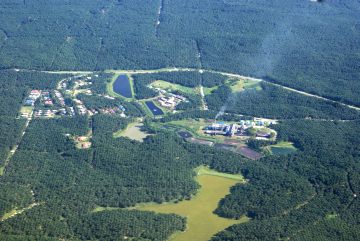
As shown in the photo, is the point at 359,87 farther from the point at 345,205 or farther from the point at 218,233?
the point at 218,233

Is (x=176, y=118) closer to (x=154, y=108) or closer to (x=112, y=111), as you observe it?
(x=154, y=108)

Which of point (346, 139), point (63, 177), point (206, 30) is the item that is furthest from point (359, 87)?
point (63, 177)

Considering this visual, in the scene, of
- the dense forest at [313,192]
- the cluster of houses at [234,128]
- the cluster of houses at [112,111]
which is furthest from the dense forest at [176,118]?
the cluster of houses at [234,128]

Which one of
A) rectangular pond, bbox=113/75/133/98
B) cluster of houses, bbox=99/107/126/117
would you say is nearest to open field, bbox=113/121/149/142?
cluster of houses, bbox=99/107/126/117

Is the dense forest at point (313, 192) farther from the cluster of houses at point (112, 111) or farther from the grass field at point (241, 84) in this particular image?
the cluster of houses at point (112, 111)

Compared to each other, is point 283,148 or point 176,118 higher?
point 283,148

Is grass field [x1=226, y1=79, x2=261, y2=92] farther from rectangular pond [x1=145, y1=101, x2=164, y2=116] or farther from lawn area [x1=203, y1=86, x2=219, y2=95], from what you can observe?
rectangular pond [x1=145, y1=101, x2=164, y2=116]

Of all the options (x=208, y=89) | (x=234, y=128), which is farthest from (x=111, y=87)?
(x=234, y=128)

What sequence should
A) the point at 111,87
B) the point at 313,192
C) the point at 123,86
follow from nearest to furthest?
1. the point at 313,192
2. the point at 111,87
3. the point at 123,86
